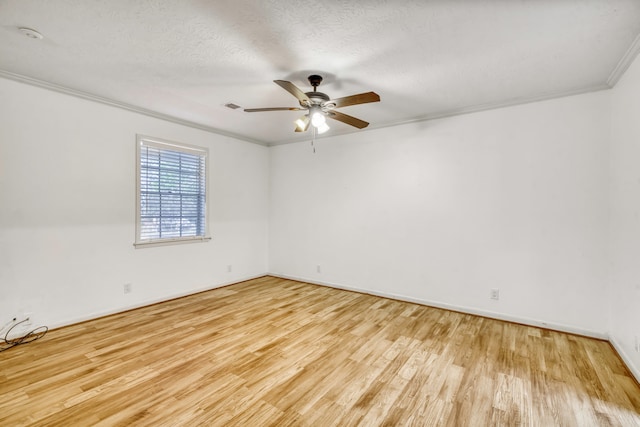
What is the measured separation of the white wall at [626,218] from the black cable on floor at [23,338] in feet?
18.2

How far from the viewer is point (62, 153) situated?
3.13 metres

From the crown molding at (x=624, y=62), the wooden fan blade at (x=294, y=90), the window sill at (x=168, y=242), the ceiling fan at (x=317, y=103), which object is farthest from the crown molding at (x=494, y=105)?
the window sill at (x=168, y=242)

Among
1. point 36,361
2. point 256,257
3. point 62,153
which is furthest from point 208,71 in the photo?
point 256,257

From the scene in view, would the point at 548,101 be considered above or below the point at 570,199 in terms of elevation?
above

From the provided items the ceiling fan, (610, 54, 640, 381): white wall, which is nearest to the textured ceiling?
the ceiling fan

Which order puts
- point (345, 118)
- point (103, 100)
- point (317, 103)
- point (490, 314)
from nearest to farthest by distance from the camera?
point (317, 103), point (345, 118), point (103, 100), point (490, 314)

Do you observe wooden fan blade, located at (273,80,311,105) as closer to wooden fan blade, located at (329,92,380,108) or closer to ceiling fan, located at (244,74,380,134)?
ceiling fan, located at (244,74,380,134)

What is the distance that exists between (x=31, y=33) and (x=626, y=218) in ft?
16.9

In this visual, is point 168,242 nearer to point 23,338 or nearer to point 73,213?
point 73,213

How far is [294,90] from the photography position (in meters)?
2.40

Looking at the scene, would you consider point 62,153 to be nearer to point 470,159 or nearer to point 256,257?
point 256,257

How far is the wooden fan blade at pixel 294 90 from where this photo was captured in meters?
2.25

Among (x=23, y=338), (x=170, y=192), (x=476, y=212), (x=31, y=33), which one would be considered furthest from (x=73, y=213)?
(x=476, y=212)

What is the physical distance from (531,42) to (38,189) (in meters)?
4.89
